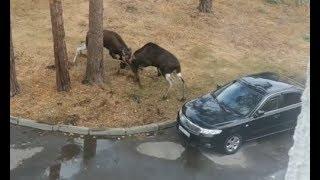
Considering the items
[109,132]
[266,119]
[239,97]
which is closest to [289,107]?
[266,119]

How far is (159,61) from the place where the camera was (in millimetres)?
13461

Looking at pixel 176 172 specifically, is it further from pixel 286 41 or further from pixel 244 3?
pixel 244 3

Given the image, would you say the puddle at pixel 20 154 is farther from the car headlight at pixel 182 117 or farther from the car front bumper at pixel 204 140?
the car front bumper at pixel 204 140

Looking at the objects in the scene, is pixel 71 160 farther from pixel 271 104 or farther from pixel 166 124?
pixel 271 104

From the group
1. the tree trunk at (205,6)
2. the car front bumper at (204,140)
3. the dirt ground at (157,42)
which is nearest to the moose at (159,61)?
the dirt ground at (157,42)

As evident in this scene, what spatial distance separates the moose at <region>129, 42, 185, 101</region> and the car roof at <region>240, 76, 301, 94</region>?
2.12m

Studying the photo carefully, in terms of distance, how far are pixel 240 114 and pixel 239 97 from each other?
0.67 m

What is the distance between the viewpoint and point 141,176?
412 inches

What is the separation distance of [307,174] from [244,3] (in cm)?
2084

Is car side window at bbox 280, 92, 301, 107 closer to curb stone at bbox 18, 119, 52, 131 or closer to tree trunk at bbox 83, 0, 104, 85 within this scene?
tree trunk at bbox 83, 0, 104, 85

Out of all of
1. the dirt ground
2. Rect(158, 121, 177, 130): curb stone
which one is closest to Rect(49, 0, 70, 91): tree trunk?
the dirt ground

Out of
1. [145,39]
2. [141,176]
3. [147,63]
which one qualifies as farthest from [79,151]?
[145,39]

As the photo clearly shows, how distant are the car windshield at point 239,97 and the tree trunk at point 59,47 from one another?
4.33 m

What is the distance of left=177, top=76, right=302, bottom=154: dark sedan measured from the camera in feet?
36.8
